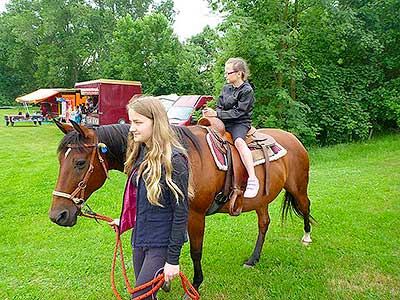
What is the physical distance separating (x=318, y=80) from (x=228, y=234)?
356 inches

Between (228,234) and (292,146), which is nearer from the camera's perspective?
(292,146)

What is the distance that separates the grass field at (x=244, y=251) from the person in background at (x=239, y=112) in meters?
1.14

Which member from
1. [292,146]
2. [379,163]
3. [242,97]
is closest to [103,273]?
[242,97]

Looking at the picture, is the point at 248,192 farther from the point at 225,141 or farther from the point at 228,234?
the point at 228,234

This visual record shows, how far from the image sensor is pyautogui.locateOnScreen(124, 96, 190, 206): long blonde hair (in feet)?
6.55

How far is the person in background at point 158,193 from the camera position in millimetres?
2023

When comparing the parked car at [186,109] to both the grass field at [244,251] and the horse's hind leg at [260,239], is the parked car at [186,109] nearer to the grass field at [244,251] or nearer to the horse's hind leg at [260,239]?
the grass field at [244,251]

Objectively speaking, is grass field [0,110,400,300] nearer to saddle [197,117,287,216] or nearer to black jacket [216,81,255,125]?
saddle [197,117,287,216]

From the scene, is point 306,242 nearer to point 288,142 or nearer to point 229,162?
point 288,142

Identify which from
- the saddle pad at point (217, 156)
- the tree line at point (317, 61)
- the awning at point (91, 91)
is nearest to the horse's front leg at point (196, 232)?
the saddle pad at point (217, 156)

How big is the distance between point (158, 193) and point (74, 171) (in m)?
0.88

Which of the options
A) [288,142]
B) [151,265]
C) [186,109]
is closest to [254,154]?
[288,142]

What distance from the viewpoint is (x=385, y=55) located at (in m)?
13.1

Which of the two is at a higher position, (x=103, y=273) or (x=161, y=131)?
(x=161, y=131)
